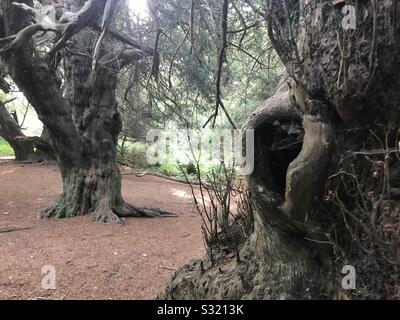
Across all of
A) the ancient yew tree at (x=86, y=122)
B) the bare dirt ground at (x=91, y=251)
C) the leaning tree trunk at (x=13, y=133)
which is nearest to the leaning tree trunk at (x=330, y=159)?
the bare dirt ground at (x=91, y=251)

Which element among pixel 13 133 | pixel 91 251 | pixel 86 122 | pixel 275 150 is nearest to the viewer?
pixel 275 150

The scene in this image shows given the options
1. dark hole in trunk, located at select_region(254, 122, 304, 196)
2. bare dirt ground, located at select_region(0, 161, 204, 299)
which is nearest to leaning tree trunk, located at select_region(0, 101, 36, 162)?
bare dirt ground, located at select_region(0, 161, 204, 299)

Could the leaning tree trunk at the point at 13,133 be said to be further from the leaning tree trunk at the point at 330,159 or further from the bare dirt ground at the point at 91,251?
the leaning tree trunk at the point at 330,159

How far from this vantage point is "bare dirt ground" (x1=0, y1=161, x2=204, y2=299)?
5004mm

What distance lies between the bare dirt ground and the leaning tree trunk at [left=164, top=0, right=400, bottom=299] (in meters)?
2.68

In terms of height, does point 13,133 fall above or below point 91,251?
above

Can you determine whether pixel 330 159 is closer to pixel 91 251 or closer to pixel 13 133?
pixel 91 251

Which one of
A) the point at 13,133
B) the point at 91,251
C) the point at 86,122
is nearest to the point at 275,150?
the point at 91,251

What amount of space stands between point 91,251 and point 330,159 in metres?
4.87

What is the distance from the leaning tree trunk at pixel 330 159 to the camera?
2154mm

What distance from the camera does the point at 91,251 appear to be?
637 centimetres

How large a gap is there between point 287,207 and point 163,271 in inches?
144

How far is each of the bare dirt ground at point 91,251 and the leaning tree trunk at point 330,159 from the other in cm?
268
